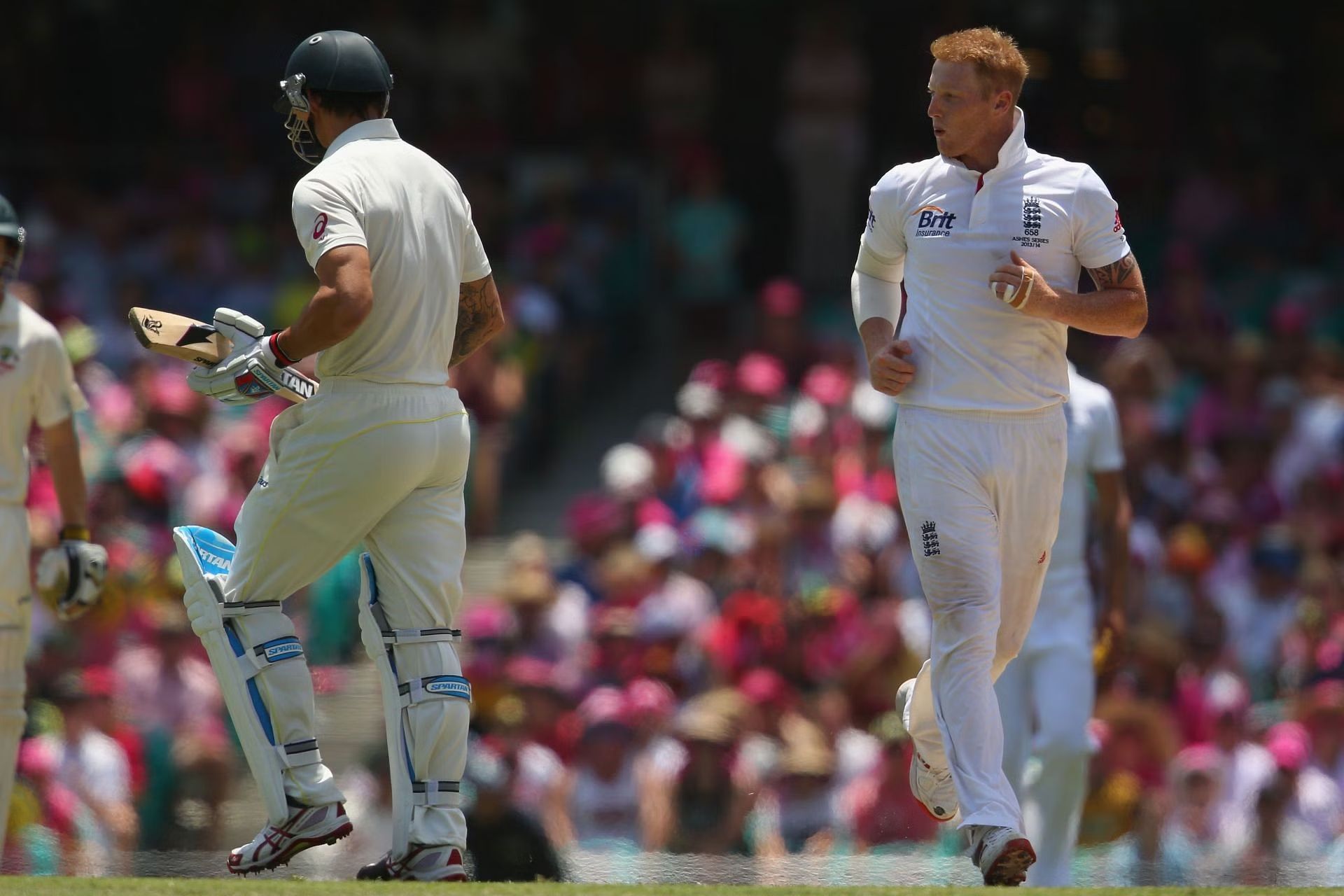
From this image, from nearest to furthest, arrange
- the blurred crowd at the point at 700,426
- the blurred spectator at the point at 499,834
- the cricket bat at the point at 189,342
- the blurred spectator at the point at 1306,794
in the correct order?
the cricket bat at the point at 189,342 → the blurred spectator at the point at 499,834 → the blurred spectator at the point at 1306,794 → the blurred crowd at the point at 700,426

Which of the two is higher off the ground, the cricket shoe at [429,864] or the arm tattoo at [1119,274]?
the arm tattoo at [1119,274]

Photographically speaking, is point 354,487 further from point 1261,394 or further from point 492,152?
point 492,152

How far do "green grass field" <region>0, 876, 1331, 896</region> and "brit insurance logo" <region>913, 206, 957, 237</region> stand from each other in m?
1.84

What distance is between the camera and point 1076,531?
793 cm

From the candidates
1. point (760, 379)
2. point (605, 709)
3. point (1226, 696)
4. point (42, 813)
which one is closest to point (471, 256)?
point (605, 709)

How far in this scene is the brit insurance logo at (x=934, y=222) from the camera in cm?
611

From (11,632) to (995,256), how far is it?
11.4 feet

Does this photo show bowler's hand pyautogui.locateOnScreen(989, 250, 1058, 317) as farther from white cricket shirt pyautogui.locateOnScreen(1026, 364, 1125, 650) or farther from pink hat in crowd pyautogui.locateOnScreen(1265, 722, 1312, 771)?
pink hat in crowd pyautogui.locateOnScreen(1265, 722, 1312, 771)

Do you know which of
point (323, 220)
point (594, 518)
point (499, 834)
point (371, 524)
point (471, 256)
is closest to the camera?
point (323, 220)

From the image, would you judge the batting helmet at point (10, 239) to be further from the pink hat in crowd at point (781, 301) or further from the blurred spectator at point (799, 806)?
the pink hat in crowd at point (781, 301)

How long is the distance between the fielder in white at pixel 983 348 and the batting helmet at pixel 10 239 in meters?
2.95

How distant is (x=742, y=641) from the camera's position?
10.9 metres

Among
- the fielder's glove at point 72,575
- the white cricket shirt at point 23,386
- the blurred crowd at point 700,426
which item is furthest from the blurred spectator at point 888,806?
the white cricket shirt at point 23,386

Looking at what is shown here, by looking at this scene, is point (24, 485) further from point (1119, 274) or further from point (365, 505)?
point (1119, 274)
